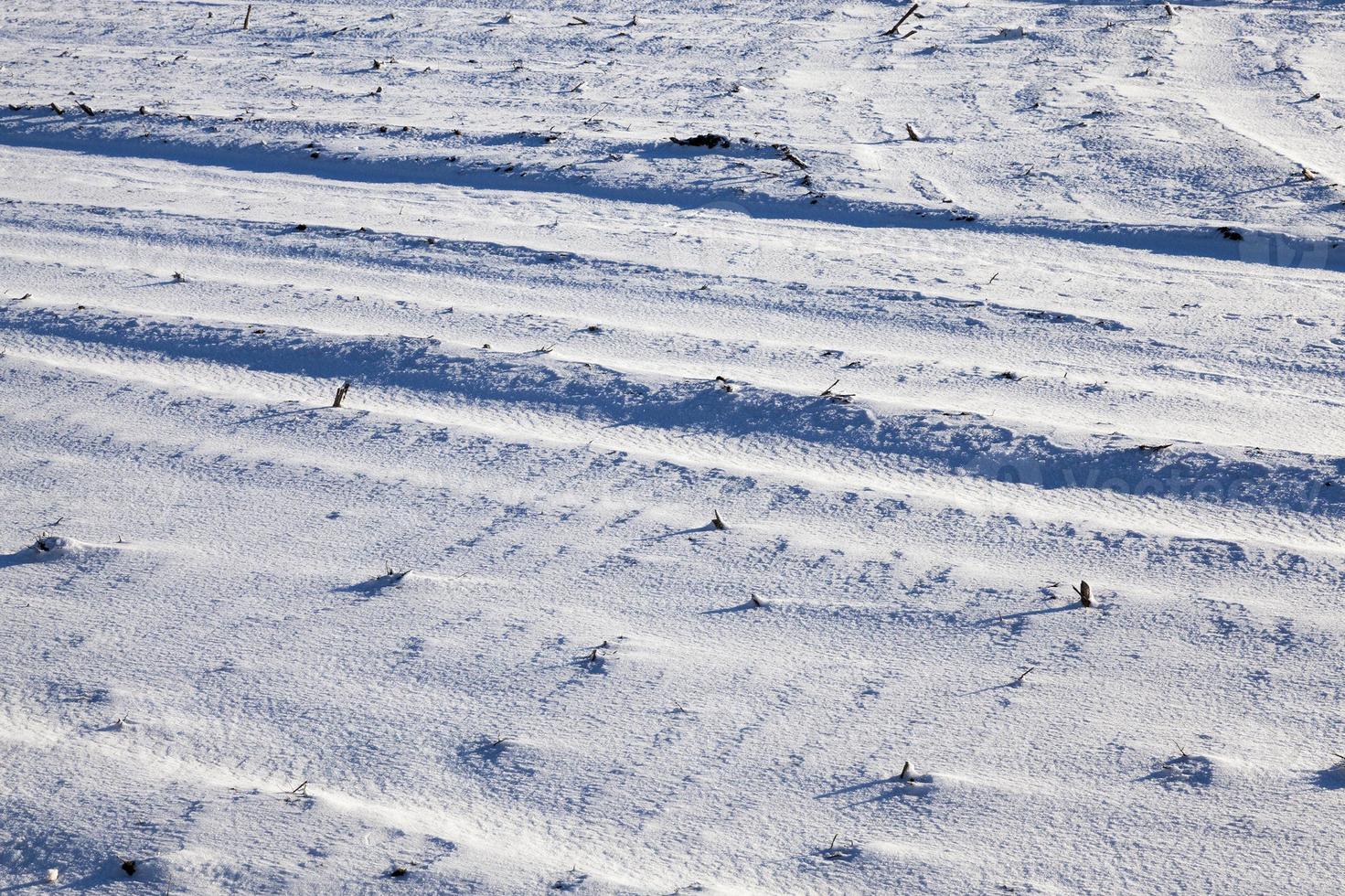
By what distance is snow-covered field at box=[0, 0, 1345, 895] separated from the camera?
2.04 meters

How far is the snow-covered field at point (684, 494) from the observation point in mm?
2037

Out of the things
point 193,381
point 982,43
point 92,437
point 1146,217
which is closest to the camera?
point 92,437

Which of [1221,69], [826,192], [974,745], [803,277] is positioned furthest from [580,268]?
[1221,69]

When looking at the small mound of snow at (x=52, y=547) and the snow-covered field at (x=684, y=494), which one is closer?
the snow-covered field at (x=684, y=494)

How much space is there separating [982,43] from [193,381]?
4.30m

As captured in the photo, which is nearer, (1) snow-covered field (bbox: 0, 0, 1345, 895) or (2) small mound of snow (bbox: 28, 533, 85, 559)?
(1) snow-covered field (bbox: 0, 0, 1345, 895)

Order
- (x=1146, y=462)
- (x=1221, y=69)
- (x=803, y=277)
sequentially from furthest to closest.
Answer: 1. (x=1221, y=69)
2. (x=803, y=277)
3. (x=1146, y=462)

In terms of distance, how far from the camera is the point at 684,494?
288 centimetres

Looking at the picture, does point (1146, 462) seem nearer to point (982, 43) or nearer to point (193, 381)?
point (193, 381)

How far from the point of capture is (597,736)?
2203mm

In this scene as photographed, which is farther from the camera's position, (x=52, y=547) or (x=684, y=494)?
(x=684, y=494)

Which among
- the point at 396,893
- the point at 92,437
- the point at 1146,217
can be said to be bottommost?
the point at 396,893

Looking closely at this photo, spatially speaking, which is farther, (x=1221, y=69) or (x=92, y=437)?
(x=1221, y=69)

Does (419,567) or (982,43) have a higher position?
(982,43)
